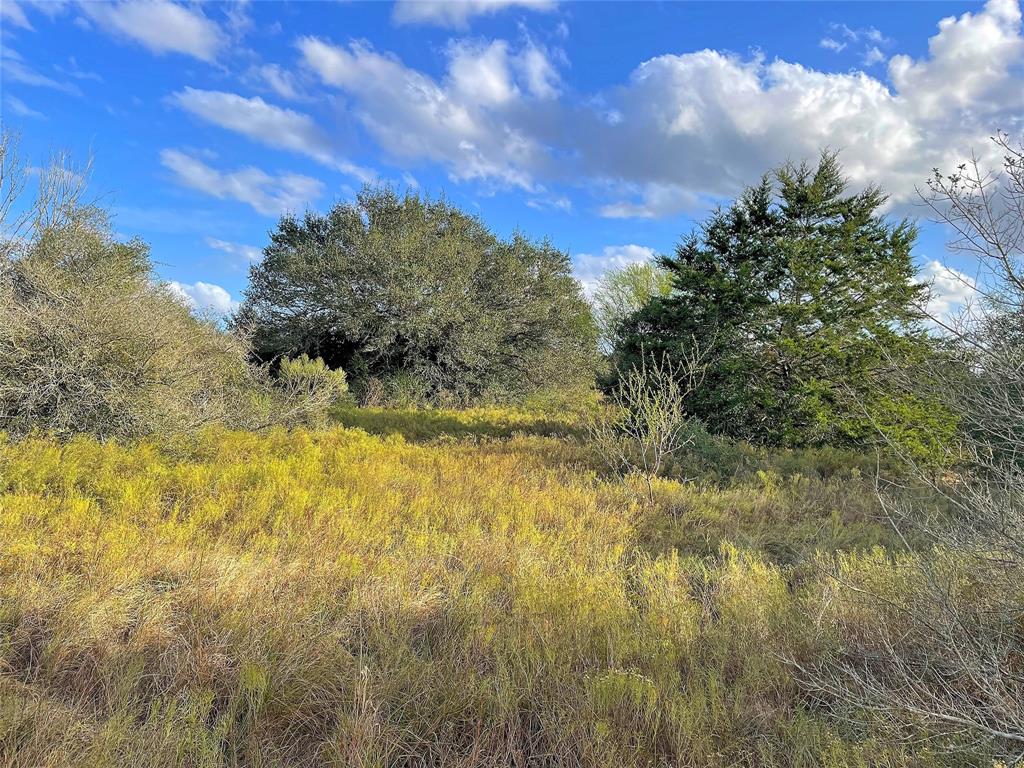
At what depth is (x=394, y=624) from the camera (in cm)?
340

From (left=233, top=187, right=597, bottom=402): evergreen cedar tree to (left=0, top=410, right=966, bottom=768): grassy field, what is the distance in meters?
12.1

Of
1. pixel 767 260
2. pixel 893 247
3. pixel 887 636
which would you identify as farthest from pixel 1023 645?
pixel 893 247

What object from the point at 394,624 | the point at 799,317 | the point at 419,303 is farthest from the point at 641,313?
the point at 394,624

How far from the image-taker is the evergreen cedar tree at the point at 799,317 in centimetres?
1055

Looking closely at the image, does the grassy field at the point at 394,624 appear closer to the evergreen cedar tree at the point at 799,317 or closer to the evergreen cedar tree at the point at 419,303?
the evergreen cedar tree at the point at 799,317

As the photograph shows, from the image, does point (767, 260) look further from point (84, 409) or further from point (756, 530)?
point (84, 409)

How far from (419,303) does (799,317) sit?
1174 cm

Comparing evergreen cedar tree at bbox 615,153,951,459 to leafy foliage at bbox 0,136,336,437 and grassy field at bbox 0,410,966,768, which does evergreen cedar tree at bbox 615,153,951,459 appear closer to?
grassy field at bbox 0,410,966,768

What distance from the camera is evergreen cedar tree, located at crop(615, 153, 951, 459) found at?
34.6 ft

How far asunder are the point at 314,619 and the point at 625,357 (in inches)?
423

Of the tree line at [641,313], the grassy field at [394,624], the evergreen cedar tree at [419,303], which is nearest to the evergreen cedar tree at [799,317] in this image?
the tree line at [641,313]

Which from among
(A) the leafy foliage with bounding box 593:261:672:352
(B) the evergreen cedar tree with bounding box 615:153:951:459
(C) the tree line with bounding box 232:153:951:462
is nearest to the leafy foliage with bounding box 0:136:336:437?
(C) the tree line with bounding box 232:153:951:462

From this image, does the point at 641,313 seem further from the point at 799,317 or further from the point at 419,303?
the point at 419,303

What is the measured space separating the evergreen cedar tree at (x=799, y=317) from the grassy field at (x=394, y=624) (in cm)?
483
